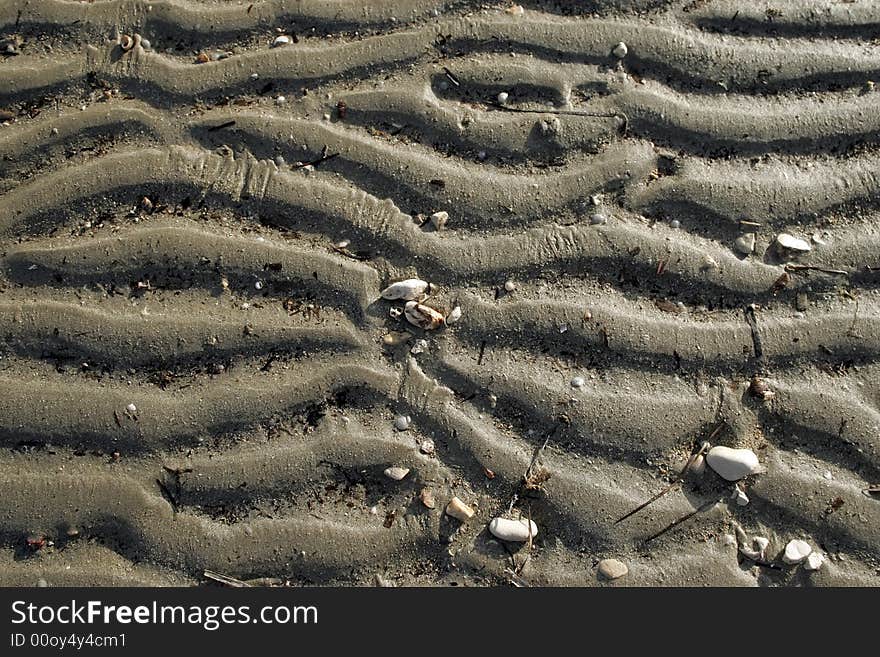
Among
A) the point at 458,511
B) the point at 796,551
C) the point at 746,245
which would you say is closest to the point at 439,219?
the point at 458,511

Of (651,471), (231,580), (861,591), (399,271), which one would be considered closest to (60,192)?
(399,271)

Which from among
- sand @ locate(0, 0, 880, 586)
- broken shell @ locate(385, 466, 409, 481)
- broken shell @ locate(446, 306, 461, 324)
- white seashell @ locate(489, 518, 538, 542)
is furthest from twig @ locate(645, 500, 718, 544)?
broken shell @ locate(446, 306, 461, 324)

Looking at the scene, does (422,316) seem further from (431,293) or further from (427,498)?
(427,498)

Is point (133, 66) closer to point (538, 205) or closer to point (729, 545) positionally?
point (538, 205)

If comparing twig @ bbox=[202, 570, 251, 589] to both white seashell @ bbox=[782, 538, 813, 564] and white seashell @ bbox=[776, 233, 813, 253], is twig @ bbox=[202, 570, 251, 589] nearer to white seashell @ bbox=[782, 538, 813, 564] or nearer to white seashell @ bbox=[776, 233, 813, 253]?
white seashell @ bbox=[782, 538, 813, 564]

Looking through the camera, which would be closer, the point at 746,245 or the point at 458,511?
the point at 458,511
